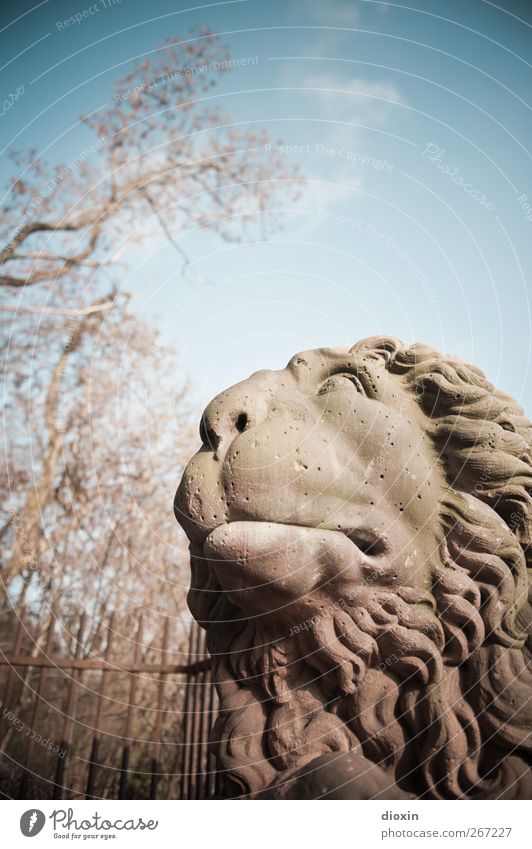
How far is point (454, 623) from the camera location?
2.54 m

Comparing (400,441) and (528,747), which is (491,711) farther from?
(400,441)

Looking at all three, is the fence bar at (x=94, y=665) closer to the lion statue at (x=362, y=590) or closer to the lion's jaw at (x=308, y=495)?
the lion statue at (x=362, y=590)

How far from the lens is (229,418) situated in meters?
2.72

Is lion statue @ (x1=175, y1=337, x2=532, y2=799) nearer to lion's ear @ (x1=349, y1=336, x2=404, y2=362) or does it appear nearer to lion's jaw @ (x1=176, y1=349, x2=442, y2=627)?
lion's jaw @ (x1=176, y1=349, x2=442, y2=627)

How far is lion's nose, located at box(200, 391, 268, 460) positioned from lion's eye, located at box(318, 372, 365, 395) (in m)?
0.30

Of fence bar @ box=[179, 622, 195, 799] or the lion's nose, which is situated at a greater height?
the lion's nose

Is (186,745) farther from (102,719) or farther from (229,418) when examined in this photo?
(229,418)

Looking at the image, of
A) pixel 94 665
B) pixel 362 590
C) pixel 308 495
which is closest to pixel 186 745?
pixel 94 665

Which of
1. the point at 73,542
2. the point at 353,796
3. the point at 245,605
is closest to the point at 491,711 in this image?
the point at 353,796

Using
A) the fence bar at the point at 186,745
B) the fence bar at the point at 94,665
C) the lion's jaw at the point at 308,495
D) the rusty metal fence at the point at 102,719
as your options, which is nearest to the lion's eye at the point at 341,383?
the lion's jaw at the point at 308,495

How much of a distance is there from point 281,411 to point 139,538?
753cm

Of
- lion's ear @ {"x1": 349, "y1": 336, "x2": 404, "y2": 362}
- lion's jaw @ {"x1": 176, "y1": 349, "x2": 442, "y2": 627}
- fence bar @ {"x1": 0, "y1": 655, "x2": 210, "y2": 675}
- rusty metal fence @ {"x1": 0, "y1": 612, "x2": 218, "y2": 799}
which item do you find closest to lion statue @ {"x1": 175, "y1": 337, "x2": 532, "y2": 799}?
lion's jaw @ {"x1": 176, "y1": 349, "x2": 442, "y2": 627}

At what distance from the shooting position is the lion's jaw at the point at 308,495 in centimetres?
245

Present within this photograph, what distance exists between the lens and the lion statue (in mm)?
2406
